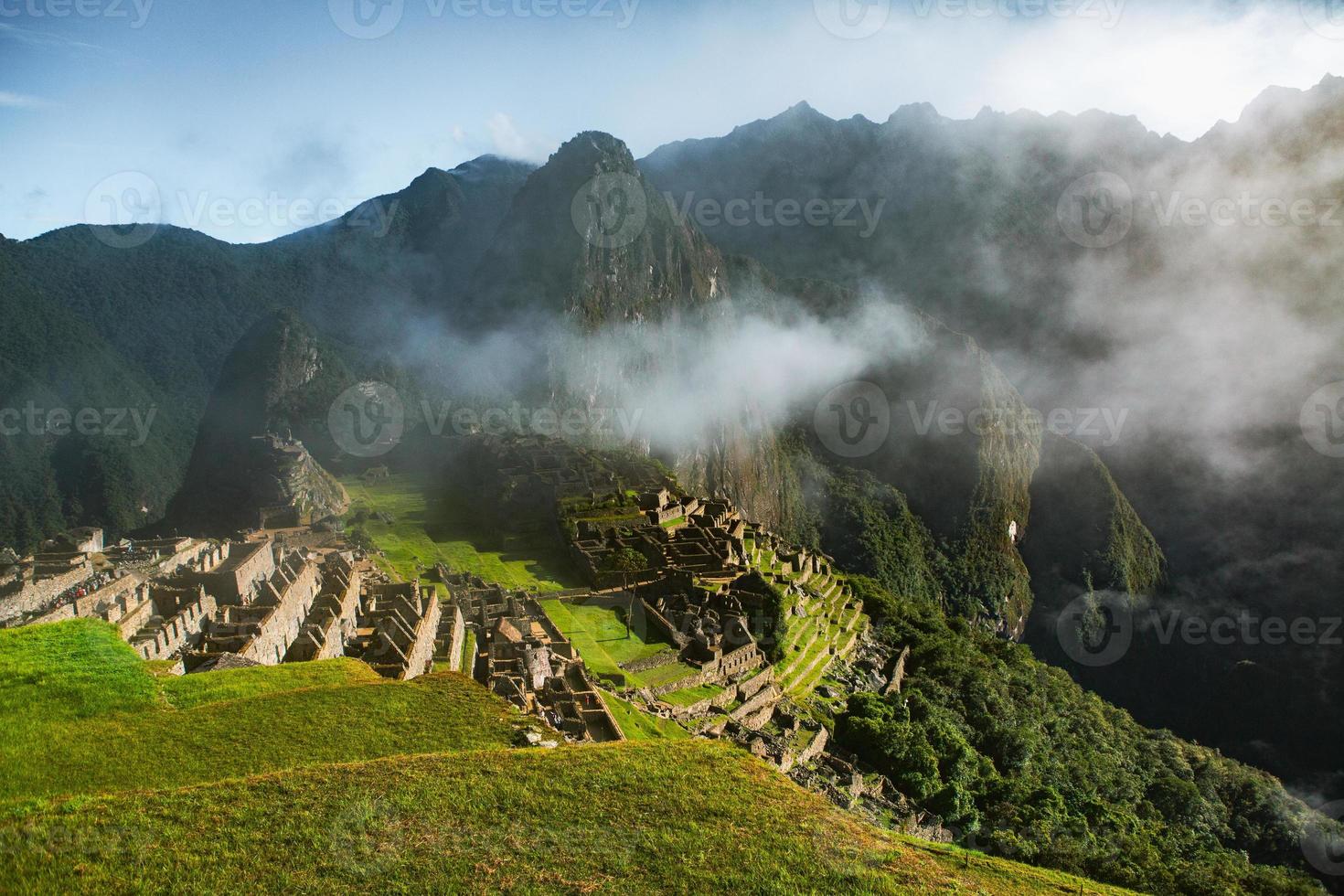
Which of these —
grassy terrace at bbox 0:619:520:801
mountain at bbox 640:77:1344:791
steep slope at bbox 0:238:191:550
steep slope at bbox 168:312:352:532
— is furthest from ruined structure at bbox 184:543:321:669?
mountain at bbox 640:77:1344:791

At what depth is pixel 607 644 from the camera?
30.0 meters

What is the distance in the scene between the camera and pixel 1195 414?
145 m

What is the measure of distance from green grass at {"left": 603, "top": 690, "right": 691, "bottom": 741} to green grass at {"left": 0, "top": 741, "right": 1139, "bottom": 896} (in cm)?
818

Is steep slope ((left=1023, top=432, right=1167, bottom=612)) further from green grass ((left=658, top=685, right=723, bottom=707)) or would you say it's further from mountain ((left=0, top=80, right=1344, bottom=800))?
green grass ((left=658, top=685, right=723, bottom=707))

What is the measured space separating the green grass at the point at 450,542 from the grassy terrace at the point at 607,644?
3.34m

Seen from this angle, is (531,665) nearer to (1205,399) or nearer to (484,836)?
(484,836)

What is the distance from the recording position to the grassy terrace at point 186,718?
1104cm

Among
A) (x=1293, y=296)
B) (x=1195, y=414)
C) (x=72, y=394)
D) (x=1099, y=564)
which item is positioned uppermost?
(x=1293, y=296)

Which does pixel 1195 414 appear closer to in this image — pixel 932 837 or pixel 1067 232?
pixel 1067 232

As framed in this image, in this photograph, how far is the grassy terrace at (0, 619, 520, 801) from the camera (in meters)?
11.0

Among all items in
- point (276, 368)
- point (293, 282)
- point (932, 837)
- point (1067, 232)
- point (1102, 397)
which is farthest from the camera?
point (1067, 232)

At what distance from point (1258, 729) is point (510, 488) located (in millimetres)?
82269

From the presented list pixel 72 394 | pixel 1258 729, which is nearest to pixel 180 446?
pixel 72 394

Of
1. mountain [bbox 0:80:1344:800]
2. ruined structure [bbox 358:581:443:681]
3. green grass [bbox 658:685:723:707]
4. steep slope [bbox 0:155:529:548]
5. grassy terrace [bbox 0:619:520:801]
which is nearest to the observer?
grassy terrace [bbox 0:619:520:801]
